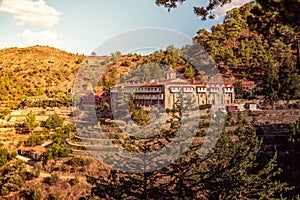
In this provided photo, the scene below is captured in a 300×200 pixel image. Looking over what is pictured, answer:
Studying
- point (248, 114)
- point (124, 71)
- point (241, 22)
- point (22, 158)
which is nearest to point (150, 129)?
point (22, 158)

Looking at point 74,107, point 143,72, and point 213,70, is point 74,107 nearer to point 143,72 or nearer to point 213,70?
point 143,72

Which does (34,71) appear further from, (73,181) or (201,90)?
(73,181)

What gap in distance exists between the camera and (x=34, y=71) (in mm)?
47812

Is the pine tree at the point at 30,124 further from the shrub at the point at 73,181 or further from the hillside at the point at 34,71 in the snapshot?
the hillside at the point at 34,71

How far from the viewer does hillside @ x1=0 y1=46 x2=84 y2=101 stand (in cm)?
3970

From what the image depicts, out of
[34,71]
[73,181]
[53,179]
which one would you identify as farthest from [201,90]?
[34,71]

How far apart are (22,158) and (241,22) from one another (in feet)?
141

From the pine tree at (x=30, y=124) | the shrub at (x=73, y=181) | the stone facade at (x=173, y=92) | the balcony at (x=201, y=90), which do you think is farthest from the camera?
the balcony at (x=201, y=90)

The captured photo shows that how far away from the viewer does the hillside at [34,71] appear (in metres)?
39.7

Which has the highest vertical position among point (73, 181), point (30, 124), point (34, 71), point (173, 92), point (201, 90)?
Answer: point (34, 71)

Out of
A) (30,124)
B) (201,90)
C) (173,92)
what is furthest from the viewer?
(201,90)

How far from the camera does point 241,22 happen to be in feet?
174

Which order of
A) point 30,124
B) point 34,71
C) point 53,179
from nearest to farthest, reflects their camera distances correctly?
point 53,179
point 30,124
point 34,71

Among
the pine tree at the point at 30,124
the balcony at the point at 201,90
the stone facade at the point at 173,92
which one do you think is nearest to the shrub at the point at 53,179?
the pine tree at the point at 30,124
